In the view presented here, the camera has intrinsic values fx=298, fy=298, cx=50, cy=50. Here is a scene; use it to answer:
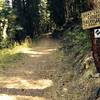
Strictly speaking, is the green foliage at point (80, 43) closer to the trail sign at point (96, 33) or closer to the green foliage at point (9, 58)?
the green foliage at point (9, 58)

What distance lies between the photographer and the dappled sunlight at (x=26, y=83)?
1064 centimetres

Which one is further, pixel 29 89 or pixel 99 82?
pixel 29 89

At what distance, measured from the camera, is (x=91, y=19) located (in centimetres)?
725

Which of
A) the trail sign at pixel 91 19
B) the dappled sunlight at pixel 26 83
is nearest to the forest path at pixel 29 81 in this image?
the dappled sunlight at pixel 26 83

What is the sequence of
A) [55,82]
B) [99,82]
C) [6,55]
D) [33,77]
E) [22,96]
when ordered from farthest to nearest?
[6,55], [33,77], [55,82], [22,96], [99,82]

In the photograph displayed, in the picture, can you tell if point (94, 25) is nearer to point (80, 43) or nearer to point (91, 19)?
point (91, 19)

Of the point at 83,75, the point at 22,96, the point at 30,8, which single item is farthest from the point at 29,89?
the point at 30,8

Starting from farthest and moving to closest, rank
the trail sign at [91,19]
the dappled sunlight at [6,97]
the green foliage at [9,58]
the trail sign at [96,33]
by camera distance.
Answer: the green foliage at [9,58] < the dappled sunlight at [6,97] < the trail sign at [96,33] < the trail sign at [91,19]

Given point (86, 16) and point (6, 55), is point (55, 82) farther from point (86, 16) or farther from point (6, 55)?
point (6, 55)

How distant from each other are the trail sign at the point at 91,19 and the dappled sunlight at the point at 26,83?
3.77 metres

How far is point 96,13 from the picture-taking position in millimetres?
7180

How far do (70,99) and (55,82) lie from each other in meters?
2.35

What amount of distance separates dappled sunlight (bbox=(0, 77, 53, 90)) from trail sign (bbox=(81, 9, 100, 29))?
3768 mm

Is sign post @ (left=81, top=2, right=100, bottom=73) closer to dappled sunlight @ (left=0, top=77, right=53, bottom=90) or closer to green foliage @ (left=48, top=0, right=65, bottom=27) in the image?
dappled sunlight @ (left=0, top=77, right=53, bottom=90)
